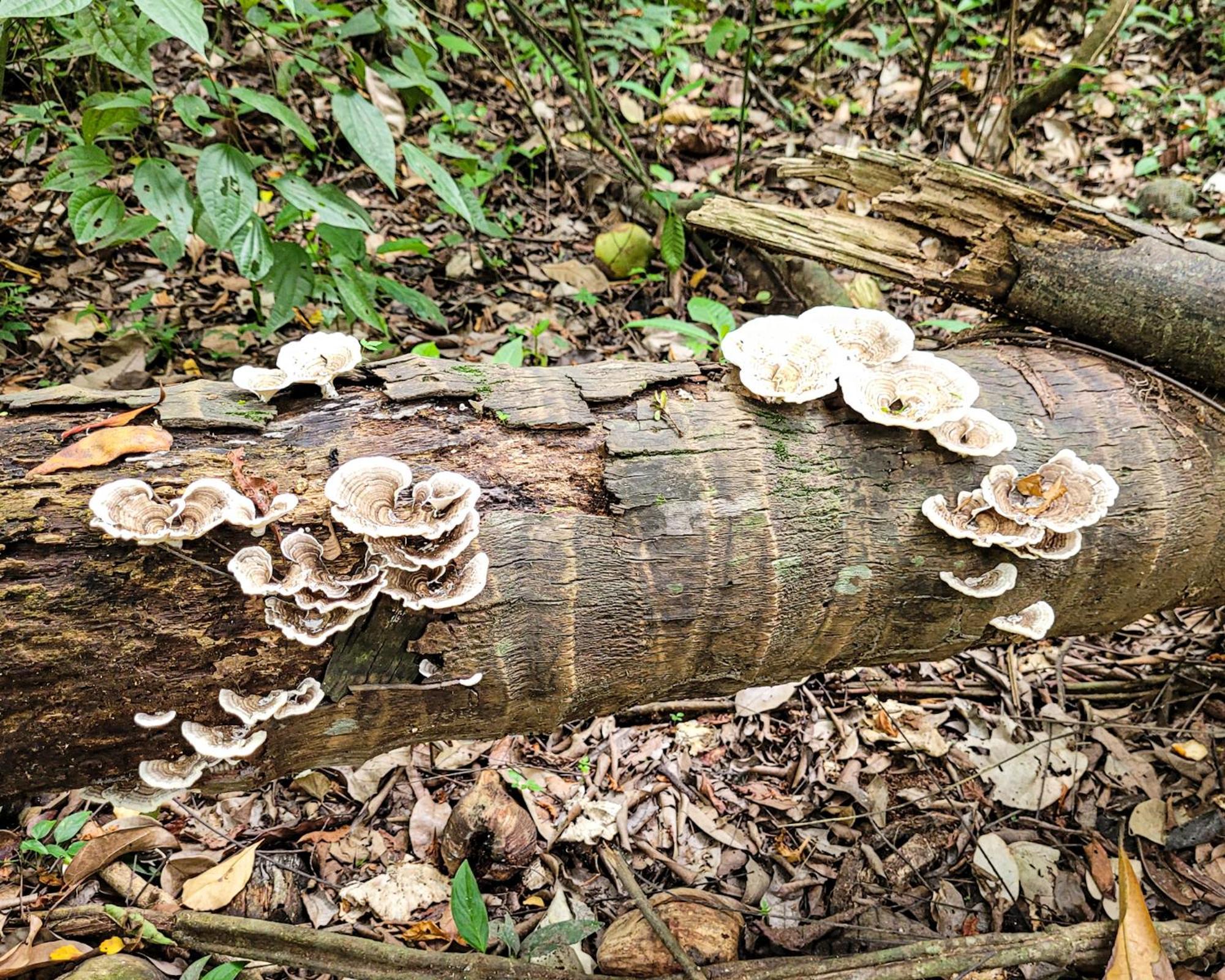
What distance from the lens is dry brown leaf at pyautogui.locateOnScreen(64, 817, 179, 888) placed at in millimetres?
3432

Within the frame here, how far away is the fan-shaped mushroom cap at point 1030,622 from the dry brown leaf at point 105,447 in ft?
9.87

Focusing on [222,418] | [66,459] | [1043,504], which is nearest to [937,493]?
[1043,504]

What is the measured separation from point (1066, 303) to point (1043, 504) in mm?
1232

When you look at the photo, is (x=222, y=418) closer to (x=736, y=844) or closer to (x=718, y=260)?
(x=736, y=844)

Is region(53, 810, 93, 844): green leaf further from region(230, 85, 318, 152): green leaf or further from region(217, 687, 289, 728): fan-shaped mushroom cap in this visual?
region(230, 85, 318, 152): green leaf

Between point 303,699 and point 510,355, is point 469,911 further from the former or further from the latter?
point 510,355

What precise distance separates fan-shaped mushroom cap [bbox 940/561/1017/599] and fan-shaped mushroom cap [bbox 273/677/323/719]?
2172mm

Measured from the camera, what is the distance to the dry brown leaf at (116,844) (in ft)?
11.3

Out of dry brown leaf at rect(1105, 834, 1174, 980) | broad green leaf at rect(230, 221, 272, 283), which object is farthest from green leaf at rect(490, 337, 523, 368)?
dry brown leaf at rect(1105, 834, 1174, 980)

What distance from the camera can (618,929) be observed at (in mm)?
3262

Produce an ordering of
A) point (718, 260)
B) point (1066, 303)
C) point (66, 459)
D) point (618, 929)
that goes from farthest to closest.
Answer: point (718, 260)
point (1066, 303)
point (618, 929)
point (66, 459)

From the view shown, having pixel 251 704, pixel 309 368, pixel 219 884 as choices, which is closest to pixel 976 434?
pixel 309 368

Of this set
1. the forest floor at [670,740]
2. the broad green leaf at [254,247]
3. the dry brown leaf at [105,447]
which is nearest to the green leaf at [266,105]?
the broad green leaf at [254,247]

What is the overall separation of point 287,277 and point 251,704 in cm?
272
